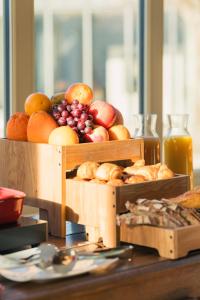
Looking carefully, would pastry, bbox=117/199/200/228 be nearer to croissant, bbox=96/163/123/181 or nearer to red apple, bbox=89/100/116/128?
croissant, bbox=96/163/123/181

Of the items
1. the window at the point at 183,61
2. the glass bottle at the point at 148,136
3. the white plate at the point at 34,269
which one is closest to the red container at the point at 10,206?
the white plate at the point at 34,269

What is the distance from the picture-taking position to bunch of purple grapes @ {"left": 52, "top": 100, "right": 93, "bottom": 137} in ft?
6.47

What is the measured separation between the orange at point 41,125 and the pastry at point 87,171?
16cm

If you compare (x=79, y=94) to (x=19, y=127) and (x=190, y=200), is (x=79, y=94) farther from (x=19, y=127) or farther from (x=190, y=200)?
(x=190, y=200)

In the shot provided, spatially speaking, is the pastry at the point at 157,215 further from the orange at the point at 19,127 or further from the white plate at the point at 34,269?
the orange at the point at 19,127

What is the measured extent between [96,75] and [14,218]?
8.19 feet

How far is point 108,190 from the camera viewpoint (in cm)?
176

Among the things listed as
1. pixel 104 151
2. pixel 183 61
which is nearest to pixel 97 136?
pixel 104 151

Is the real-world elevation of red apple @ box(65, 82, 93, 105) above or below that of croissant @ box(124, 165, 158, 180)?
above

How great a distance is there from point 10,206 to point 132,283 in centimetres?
38

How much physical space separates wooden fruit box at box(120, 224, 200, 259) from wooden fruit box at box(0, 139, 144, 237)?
0.28 m

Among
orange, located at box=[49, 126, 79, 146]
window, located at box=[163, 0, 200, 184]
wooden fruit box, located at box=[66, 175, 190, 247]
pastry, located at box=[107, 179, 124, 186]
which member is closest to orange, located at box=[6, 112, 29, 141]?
orange, located at box=[49, 126, 79, 146]

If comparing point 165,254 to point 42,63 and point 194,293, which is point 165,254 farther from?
point 42,63

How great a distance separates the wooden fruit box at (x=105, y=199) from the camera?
69.1 inches
